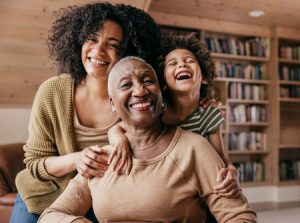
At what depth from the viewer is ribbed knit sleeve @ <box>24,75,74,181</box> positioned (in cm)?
164

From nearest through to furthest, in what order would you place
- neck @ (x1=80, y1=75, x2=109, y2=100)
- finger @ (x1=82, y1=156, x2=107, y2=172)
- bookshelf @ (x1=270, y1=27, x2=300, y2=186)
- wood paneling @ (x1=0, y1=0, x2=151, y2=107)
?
finger @ (x1=82, y1=156, x2=107, y2=172), neck @ (x1=80, y1=75, x2=109, y2=100), wood paneling @ (x1=0, y1=0, x2=151, y2=107), bookshelf @ (x1=270, y1=27, x2=300, y2=186)

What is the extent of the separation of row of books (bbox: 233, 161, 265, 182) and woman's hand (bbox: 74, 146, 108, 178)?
15.9ft

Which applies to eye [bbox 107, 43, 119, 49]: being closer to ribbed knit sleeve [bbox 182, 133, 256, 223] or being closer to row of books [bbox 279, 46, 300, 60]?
ribbed knit sleeve [bbox 182, 133, 256, 223]

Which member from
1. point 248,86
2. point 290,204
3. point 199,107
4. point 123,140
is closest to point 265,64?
point 248,86

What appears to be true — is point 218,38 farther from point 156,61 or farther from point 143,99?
point 143,99

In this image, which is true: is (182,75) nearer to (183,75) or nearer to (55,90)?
(183,75)

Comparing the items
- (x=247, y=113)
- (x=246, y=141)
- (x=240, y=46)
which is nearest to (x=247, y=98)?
(x=247, y=113)

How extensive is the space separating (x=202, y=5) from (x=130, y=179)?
4149 mm

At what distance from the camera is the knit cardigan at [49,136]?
1.64 m

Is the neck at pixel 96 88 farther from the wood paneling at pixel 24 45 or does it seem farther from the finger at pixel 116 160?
the wood paneling at pixel 24 45

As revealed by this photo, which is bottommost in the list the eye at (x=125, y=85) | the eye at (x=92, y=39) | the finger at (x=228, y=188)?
the finger at (x=228, y=188)

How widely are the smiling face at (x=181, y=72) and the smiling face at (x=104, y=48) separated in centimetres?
21

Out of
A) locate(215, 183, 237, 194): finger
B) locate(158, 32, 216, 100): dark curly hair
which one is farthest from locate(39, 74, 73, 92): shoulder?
locate(215, 183, 237, 194): finger

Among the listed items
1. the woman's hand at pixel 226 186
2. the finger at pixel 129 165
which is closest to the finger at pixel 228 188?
the woman's hand at pixel 226 186
